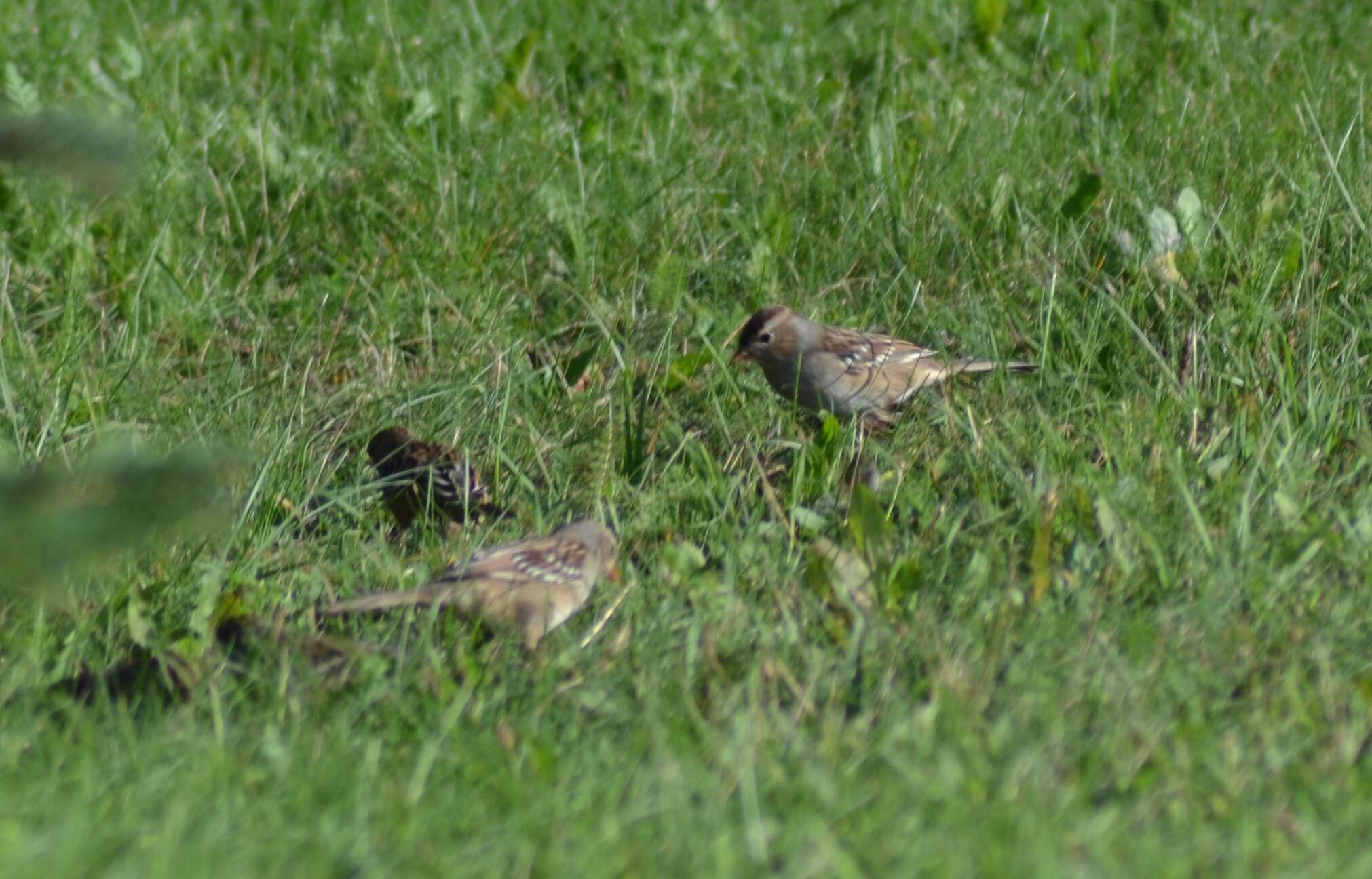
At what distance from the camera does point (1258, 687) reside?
385 cm

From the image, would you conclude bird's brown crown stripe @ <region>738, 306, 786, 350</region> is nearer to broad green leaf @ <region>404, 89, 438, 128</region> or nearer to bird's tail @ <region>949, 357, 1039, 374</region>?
bird's tail @ <region>949, 357, 1039, 374</region>

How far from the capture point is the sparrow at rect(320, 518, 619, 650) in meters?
4.61

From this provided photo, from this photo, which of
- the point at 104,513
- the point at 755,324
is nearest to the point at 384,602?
the point at 104,513

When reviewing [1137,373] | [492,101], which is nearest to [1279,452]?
[1137,373]

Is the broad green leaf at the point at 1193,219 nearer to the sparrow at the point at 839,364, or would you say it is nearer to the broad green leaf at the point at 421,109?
the sparrow at the point at 839,364

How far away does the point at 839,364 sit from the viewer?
6.70 m

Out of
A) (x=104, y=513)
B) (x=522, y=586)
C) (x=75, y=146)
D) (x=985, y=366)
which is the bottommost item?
(x=985, y=366)

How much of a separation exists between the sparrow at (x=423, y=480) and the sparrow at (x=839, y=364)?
131 centimetres

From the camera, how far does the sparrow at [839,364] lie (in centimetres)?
647

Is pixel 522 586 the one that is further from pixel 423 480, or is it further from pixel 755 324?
pixel 755 324

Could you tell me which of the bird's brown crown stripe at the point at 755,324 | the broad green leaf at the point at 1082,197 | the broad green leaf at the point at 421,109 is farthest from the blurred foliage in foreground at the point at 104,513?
the broad green leaf at the point at 421,109

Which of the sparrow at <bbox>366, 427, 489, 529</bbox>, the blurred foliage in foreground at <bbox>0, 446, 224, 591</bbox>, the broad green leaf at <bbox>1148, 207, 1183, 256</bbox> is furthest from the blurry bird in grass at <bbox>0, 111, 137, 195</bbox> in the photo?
the broad green leaf at <bbox>1148, 207, 1183, 256</bbox>

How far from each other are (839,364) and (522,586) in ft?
7.72

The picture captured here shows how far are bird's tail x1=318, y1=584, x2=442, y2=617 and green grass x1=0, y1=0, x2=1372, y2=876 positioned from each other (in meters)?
0.07
